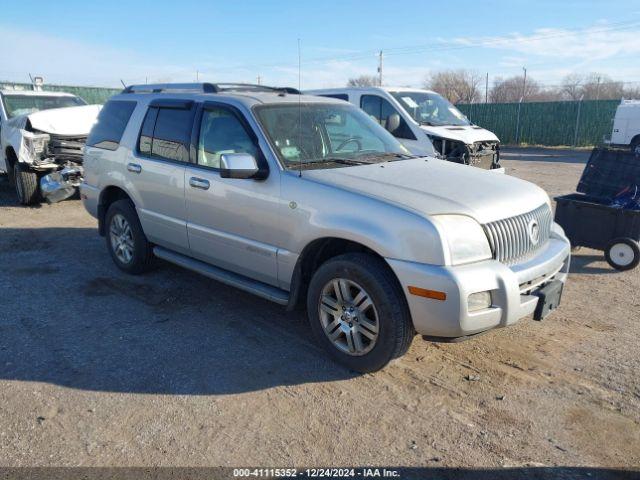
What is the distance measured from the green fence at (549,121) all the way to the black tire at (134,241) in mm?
23502

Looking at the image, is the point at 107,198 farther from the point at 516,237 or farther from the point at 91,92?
the point at 91,92

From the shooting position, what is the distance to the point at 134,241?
5629 millimetres

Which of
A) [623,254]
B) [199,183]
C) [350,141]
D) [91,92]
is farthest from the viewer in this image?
[91,92]

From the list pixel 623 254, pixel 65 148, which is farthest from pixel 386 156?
pixel 65 148

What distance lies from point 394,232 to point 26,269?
478cm

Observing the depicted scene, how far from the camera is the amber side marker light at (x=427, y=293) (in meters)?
3.21

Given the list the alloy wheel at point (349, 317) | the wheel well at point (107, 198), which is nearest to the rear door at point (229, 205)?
the alloy wheel at point (349, 317)

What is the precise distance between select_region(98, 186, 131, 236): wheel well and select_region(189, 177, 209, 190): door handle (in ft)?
5.04

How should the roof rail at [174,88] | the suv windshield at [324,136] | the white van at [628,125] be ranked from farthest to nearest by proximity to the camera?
the white van at [628,125] < the roof rail at [174,88] < the suv windshield at [324,136]

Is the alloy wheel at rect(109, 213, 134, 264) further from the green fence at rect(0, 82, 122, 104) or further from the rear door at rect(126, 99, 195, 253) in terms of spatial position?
the green fence at rect(0, 82, 122, 104)

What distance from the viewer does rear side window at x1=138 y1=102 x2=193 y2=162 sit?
489 cm

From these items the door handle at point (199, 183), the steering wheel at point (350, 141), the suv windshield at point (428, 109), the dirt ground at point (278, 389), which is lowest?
the dirt ground at point (278, 389)

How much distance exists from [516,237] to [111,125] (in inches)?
174

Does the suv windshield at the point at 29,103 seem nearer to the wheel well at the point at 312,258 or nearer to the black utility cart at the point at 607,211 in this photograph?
the wheel well at the point at 312,258
